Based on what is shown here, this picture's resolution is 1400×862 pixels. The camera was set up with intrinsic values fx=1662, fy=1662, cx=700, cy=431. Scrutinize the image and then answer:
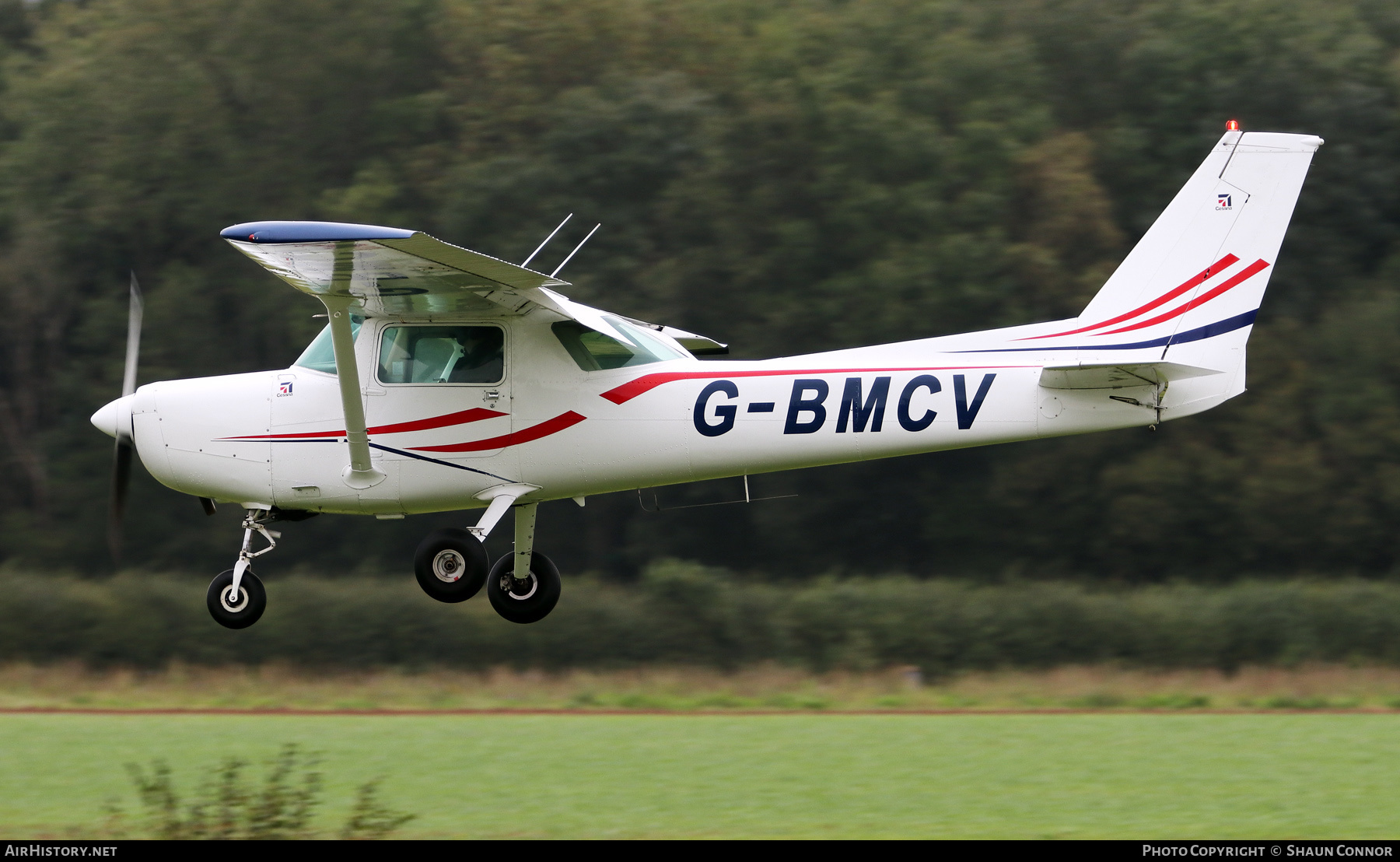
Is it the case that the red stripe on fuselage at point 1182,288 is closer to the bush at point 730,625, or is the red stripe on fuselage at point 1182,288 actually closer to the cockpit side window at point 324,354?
the cockpit side window at point 324,354

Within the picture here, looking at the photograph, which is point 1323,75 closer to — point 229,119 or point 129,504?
point 229,119

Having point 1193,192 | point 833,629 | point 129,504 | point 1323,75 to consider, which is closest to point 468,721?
point 833,629

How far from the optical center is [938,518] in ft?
117

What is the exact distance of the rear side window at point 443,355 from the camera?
11.9 m

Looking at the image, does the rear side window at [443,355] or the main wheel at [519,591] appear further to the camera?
the main wheel at [519,591]

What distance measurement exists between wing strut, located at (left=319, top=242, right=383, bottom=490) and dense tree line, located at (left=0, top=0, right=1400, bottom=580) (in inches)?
896

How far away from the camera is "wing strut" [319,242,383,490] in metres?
11.4

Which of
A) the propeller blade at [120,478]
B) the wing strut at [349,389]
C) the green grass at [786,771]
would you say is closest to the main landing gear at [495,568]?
the wing strut at [349,389]

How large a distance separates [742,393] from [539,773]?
1022cm

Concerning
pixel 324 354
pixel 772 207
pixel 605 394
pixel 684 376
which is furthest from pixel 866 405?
pixel 772 207

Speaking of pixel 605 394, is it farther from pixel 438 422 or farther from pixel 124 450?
pixel 124 450

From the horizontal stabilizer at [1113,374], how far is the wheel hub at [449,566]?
440 cm

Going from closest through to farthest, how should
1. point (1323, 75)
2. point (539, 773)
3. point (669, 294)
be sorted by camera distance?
point (539, 773)
point (669, 294)
point (1323, 75)

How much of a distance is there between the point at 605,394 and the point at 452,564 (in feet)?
5.73
